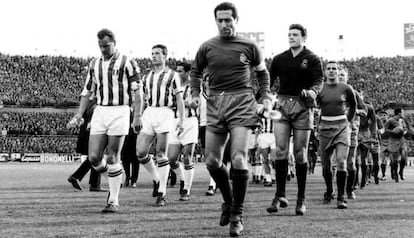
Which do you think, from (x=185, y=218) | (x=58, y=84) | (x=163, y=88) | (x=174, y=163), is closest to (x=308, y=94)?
(x=185, y=218)

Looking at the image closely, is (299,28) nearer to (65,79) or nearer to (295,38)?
(295,38)

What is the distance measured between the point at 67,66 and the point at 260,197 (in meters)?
46.8

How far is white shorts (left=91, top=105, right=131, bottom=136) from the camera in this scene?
7.89 m

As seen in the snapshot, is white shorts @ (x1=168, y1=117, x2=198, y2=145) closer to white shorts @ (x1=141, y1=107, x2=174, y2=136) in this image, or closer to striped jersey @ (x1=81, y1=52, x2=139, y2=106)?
white shorts @ (x1=141, y1=107, x2=174, y2=136)

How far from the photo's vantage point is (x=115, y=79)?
7938mm

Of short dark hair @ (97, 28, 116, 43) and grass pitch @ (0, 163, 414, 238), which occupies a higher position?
short dark hair @ (97, 28, 116, 43)

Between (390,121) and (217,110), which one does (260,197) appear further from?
(390,121)

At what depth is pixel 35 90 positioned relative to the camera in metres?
51.9

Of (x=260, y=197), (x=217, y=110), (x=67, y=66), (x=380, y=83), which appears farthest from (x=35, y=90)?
(x=217, y=110)

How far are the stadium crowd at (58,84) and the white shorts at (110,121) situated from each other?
3542cm

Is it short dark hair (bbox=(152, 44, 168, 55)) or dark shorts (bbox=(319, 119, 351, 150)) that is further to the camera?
short dark hair (bbox=(152, 44, 168, 55))

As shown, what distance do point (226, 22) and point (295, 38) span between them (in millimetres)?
2001

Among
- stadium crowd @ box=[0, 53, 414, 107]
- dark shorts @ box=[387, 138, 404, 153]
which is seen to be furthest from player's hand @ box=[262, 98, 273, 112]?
stadium crowd @ box=[0, 53, 414, 107]

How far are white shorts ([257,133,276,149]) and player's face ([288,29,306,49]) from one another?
6854 mm
